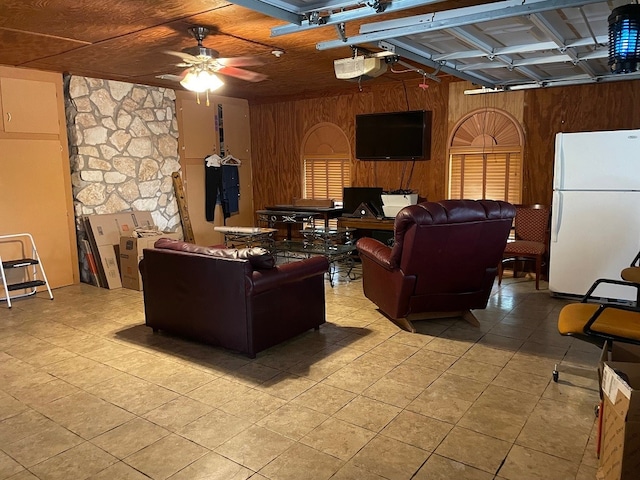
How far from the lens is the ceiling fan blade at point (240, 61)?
4.93m

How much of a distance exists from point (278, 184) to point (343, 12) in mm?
5000

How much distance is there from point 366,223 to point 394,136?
1261 millimetres

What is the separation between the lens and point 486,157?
6.20 meters

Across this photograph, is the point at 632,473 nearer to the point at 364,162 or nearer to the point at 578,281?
the point at 578,281

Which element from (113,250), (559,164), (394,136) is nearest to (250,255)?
(113,250)

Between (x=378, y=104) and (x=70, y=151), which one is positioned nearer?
(x=70, y=151)

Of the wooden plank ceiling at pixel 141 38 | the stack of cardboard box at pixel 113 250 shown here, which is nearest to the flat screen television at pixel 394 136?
the wooden plank ceiling at pixel 141 38

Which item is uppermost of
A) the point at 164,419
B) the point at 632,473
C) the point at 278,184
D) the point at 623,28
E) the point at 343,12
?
the point at 343,12

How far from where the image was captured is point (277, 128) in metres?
7.92

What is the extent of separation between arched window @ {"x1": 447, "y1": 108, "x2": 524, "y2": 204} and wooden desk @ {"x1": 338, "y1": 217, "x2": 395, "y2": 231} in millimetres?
917

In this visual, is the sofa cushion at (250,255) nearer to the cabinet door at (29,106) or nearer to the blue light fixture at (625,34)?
the blue light fixture at (625,34)

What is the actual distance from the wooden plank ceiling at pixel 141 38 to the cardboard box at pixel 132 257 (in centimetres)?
191

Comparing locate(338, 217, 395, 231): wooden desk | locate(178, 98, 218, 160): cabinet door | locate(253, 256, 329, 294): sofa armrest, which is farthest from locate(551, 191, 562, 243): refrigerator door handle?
locate(178, 98, 218, 160): cabinet door

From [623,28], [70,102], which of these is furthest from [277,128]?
[623,28]
